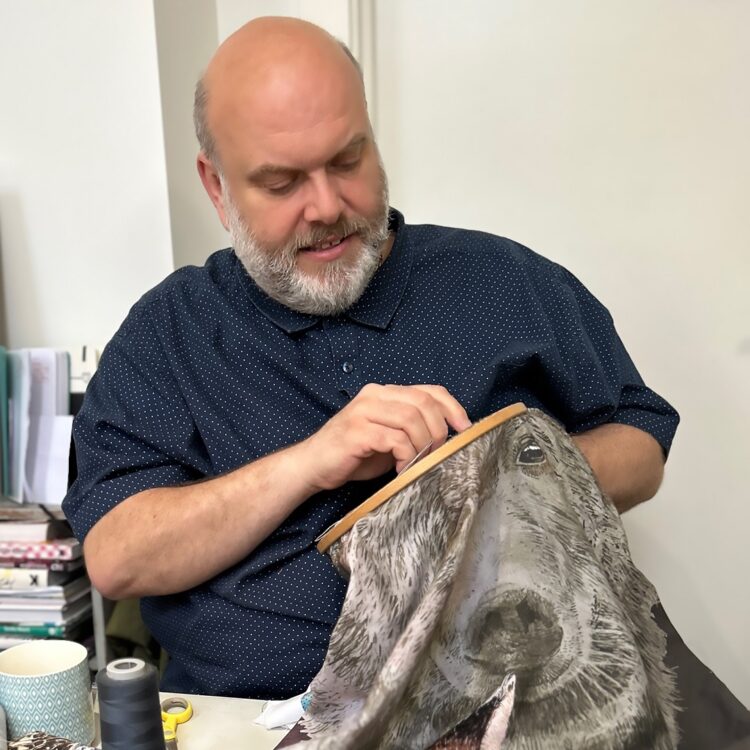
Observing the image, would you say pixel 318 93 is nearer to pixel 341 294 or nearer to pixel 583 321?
pixel 341 294

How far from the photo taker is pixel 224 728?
32.5 inches

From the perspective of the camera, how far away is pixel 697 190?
155cm

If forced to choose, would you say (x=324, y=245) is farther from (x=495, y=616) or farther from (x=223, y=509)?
(x=495, y=616)

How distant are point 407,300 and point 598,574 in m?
0.56

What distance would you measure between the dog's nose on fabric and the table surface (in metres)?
0.27

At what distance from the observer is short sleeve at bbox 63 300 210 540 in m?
1.06

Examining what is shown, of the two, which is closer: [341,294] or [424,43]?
[341,294]

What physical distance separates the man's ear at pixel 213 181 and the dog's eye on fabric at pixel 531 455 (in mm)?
649

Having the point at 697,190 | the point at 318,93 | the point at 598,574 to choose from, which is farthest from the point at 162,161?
the point at 598,574

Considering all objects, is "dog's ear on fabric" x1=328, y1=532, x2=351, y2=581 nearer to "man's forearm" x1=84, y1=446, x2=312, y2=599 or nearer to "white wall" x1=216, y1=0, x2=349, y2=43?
"man's forearm" x1=84, y1=446, x2=312, y2=599

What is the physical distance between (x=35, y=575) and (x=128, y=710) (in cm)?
85

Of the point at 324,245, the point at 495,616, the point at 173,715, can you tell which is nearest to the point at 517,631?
the point at 495,616

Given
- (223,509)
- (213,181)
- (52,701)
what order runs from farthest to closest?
(213,181)
(223,509)
(52,701)

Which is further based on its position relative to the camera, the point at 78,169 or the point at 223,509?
the point at 78,169
